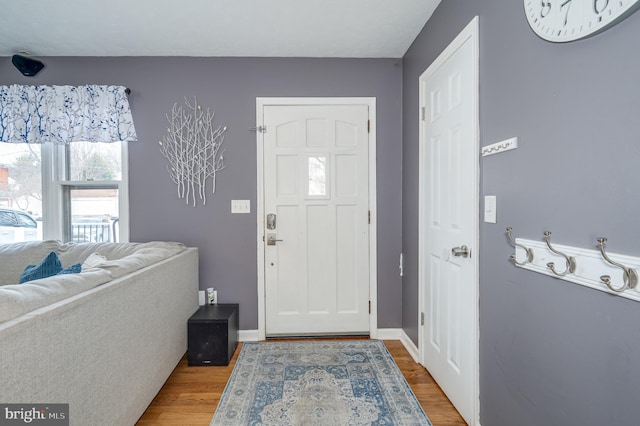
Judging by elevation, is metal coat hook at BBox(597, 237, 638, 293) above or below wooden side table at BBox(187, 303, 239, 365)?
above

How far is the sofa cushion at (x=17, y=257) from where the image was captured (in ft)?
7.57

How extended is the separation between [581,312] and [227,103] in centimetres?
279

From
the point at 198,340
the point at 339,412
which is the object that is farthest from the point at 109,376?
the point at 339,412

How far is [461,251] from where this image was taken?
175 centimetres

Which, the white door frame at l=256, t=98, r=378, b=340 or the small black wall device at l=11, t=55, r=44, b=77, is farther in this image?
the white door frame at l=256, t=98, r=378, b=340

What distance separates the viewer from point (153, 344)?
1878mm

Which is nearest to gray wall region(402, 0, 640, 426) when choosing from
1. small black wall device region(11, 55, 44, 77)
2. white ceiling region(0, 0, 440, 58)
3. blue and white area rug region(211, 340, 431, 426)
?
blue and white area rug region(211, 340, 431, 426)

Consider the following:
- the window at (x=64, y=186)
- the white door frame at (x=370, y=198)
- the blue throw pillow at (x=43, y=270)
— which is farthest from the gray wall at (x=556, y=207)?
the window at (x=64, y=186)

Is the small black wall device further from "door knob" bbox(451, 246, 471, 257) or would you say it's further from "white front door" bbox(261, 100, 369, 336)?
"door knob" bbox(451, 246, 471, 257)

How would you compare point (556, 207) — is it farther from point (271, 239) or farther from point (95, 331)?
point (271, 239)

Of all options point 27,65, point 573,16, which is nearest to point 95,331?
point 573,16

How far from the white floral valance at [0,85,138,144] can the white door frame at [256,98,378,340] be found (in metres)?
1.11

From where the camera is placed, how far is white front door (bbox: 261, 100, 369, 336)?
2814mm

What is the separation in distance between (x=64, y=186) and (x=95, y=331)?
7.17ft
